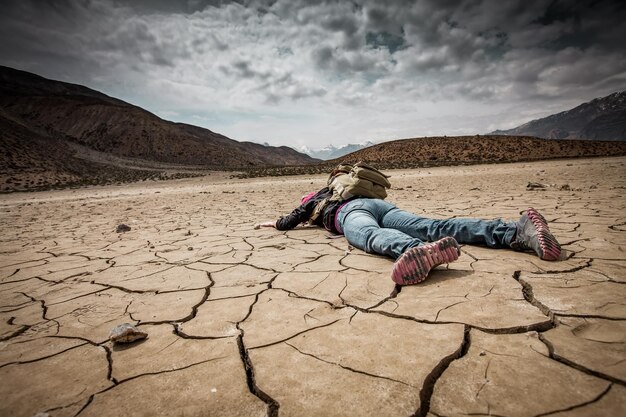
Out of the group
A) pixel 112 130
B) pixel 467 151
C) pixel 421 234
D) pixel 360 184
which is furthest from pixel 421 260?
pixel 112 130

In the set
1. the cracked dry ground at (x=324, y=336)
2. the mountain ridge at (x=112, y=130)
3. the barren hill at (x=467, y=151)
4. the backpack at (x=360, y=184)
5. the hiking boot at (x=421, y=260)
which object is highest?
the mountain ridge at (x=112, y=130)

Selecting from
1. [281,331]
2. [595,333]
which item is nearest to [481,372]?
[595,333]

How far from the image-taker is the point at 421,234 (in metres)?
1.93

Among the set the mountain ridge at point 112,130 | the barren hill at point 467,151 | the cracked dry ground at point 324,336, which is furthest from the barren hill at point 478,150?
the mountain ridge at point 112,130

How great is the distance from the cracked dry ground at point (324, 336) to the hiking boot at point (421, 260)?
8 centimetres

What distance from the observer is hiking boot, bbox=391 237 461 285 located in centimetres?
142

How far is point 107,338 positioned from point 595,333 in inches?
69.3

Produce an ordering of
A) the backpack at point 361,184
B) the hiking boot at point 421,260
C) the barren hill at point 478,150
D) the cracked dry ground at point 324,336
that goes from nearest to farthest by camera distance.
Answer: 1. the cracked dry ground at point 324,336
2. the hiking boot at point 421,260
3. the backpack at point 361,184
4. the barren hill at point 478,150

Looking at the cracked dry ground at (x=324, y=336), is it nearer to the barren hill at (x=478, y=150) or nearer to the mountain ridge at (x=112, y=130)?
the barren hill at (x=478, y=150)

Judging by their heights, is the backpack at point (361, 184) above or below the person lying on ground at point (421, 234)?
above

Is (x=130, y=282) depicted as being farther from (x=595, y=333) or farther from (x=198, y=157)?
(x=198, y=157)

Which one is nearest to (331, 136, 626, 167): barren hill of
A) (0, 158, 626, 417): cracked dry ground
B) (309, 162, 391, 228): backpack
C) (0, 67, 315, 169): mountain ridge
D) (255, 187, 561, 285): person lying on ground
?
(309, 162, 391, 228): backpack

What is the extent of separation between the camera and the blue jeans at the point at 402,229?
5.64 feet

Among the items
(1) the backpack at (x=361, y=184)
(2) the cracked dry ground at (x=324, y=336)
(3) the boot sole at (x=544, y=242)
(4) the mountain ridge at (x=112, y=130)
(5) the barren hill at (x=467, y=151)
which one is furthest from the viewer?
(4) the mountain ridge at (x=112, y=130)
